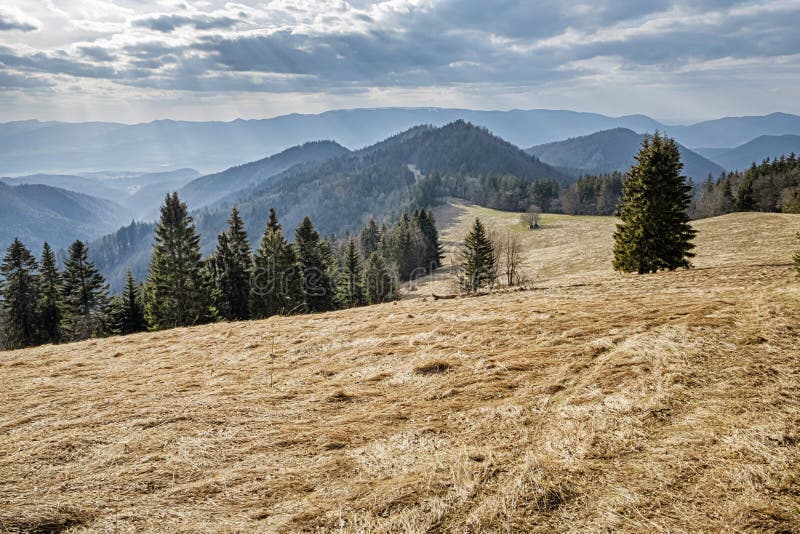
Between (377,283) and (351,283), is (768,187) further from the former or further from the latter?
(351,283)

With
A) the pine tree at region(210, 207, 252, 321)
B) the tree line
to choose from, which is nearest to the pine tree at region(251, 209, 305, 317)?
the tree line

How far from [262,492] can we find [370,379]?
181 inches

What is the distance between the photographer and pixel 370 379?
1060 cm

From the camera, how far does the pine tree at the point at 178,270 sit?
3947 centimetres

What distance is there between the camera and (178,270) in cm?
3991

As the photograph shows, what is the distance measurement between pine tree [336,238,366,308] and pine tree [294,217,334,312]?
343 centimetres

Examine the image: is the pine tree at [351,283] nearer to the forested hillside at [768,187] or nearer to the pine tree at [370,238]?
the pine tree at [370,238]

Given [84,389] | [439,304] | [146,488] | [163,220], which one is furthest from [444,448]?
[163,220]

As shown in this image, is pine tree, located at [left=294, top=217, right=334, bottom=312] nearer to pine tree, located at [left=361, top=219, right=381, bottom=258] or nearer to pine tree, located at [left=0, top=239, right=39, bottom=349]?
pine tree, located at [left=0, top=239, right=39, bottom=349]

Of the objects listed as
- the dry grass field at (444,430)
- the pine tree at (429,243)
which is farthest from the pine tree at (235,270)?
the pine tree at (429,243)

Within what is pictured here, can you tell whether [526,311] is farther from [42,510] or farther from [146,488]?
[42,510]

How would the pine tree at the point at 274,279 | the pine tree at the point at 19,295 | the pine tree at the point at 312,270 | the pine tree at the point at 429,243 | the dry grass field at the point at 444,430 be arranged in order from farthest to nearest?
the pine tree at the point at 429,243, the pine tree at the point at 312,270, the pine tree at the point at 274,279, the pine tree at the point at 19,295, the dry grass field at the point at 444,430

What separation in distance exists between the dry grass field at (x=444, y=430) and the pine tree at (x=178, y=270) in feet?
86.9

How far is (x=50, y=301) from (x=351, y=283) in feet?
112
